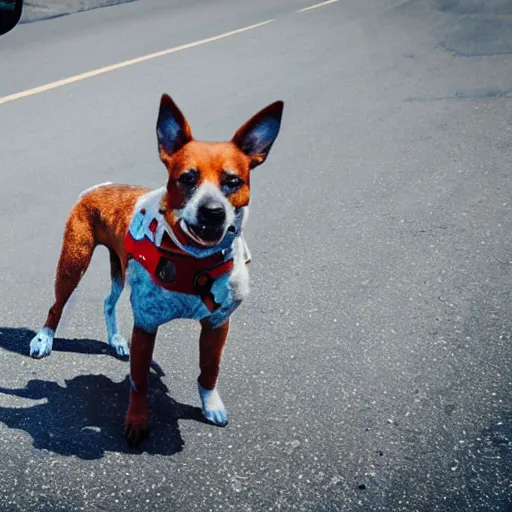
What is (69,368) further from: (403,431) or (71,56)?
(71,56)

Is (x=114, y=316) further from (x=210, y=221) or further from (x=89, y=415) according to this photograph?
(x=210, y=221)

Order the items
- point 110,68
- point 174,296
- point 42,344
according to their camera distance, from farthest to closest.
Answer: point 110,68 → point 42,344 → point 174,296

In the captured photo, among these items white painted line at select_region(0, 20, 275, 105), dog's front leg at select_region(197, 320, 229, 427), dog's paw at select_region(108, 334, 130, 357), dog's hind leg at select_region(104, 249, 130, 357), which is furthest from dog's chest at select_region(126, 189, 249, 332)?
white painted line at select_region(0, 20, 275, 105)

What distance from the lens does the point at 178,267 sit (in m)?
3.07

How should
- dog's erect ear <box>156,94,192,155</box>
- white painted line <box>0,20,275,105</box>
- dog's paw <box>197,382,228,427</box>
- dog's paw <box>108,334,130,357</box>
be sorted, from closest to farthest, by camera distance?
dog's erect ear <box>156,94,192,155</box> → dog's paw <box>197,382,228,427</box> → dog's paw <box>108,334,130,357</box> → white painted line <box>0,20,275,105</box>

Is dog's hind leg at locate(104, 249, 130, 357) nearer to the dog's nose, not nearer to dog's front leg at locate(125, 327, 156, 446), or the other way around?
dog's front leg at locate(125, 327, 156, 446)

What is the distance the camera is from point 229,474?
3.32 metres

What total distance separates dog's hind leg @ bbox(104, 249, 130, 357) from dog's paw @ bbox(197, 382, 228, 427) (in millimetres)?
652

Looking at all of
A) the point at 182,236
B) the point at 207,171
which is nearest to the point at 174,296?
the point at 182,236

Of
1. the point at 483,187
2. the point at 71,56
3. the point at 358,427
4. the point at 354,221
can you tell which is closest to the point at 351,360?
the point at 358,427

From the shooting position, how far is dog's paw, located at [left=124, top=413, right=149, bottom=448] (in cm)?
341

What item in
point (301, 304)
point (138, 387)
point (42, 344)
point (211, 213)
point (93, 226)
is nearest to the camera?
point (211, 213)

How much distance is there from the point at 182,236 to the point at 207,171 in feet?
0.88

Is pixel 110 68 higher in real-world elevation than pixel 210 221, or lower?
lower
